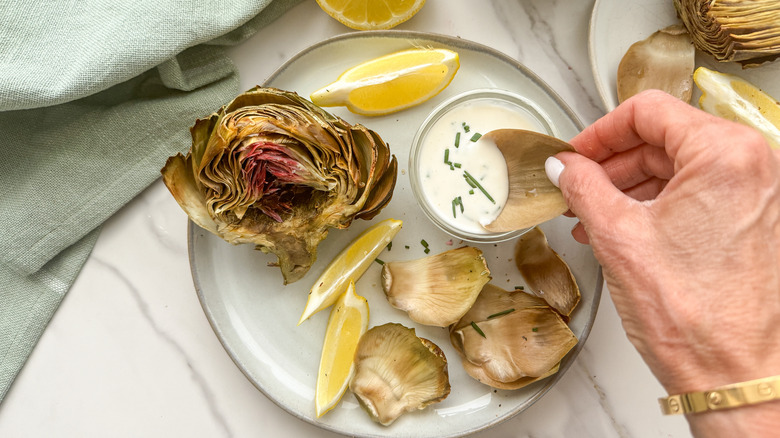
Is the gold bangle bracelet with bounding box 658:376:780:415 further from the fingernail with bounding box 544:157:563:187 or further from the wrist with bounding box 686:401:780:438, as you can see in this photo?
the fingernail with bounding box 544:157:563:187

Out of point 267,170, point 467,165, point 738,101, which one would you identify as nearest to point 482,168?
point 467,165

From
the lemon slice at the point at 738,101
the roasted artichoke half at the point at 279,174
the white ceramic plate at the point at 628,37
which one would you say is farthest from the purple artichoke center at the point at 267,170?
Answer: the lemon slice at the point at 738,101

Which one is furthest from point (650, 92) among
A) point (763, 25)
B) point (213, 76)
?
point (213, 76)

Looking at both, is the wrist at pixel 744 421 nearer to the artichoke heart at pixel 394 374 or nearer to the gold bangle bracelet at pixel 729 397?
the gold bangle bracelet at pixel 729 397

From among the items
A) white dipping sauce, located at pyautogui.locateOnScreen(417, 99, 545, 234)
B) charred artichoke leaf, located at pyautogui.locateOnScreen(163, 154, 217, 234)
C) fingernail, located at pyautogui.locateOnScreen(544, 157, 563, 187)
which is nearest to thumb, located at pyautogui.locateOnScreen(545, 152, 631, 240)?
fingernail, located at pyautogui.locateOnScreen(544, 157, 563, 187)

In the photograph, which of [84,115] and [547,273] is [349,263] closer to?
[547,273]

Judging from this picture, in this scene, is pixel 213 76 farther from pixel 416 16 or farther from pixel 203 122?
pixel 416 16
